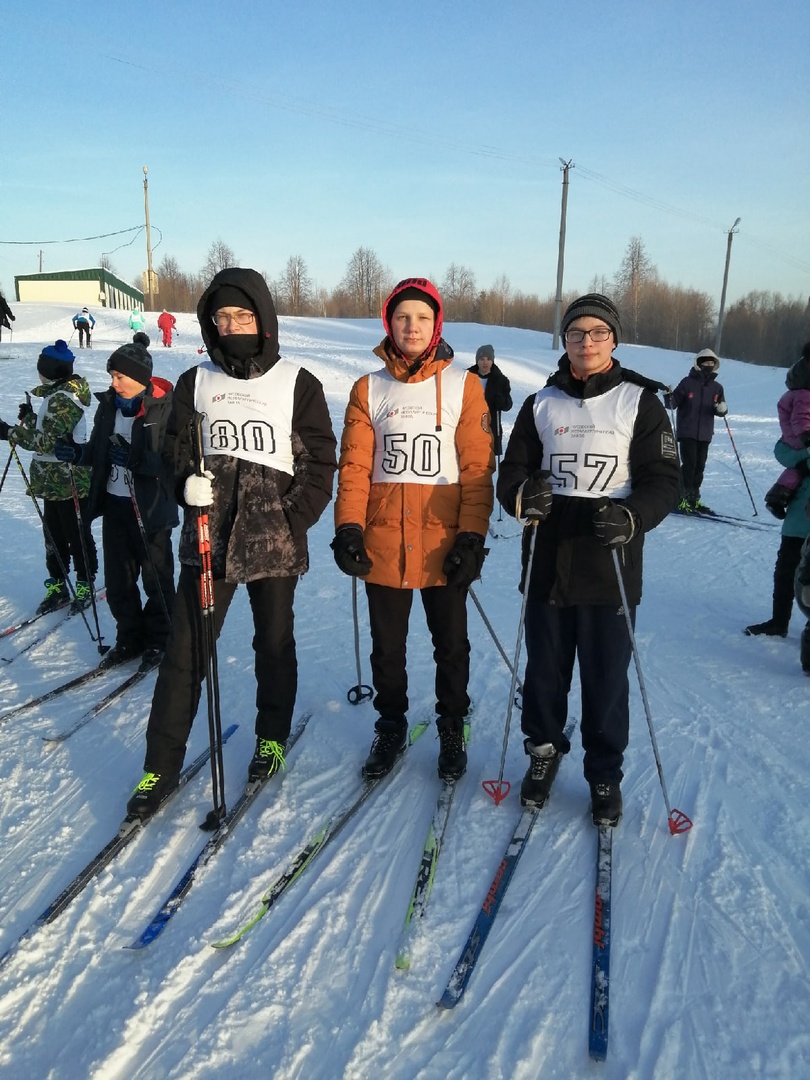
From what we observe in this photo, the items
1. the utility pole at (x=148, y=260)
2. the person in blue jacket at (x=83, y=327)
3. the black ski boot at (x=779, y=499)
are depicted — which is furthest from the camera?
the utility pole at (x=148, y=260)

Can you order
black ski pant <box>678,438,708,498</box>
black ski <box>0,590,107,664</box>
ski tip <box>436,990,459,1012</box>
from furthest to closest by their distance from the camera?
black ski pant <box>678,438,708,498</box> → black ski <box>0,590,107,664</box> → ski tip <box>436,990,459,1012</box>

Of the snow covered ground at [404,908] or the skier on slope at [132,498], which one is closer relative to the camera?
the snow covered ground at [404,908]

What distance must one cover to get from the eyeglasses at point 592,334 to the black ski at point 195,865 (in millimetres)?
2304

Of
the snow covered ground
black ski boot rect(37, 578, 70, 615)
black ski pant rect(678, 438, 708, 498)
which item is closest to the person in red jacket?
black ski pant rect(678, 438, 708, 498)

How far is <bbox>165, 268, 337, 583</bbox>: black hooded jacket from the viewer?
9.62 feet

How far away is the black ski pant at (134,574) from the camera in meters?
4.46

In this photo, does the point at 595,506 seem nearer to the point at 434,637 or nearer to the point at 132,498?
the point at 434,637

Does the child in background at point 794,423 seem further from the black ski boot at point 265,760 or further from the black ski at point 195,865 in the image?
the black ski at point 195,865

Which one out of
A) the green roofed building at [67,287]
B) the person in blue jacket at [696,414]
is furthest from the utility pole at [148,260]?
the person in blue jacket at [696,414]

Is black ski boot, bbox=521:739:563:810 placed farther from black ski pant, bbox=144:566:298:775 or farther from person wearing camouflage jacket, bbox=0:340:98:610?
person wearing camouflage jacket, bbox=0:340:98:610

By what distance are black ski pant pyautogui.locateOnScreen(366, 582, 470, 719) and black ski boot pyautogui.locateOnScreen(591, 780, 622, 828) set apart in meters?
0.67

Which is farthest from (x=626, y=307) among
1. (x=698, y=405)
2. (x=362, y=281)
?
(x=698, y=405)

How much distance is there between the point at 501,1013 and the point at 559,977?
230 millimetres

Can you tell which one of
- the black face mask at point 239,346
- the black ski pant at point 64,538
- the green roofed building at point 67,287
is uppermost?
the green roofed building at point 67,287
